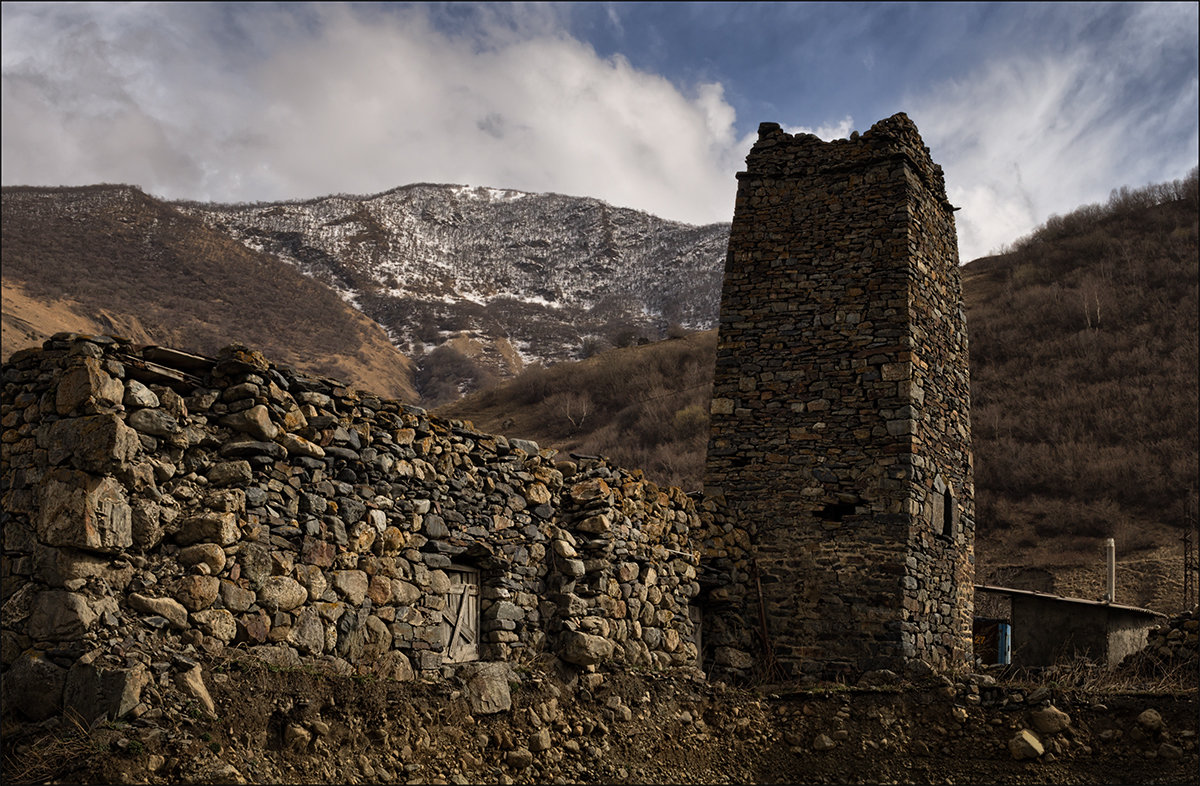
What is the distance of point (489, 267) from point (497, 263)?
166 cm

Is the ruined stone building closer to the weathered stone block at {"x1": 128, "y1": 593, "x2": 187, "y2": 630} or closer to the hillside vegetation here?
the weathered stone block at {"x1": 128, "y1": 593, "x2": 187, "y2": 630}

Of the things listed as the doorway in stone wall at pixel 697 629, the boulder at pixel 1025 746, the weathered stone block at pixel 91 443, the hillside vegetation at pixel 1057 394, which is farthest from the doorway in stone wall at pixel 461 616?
the hillside vegetation at pixel 1057 394

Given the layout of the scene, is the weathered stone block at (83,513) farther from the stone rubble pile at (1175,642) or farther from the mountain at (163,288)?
the mountain at (163,288)

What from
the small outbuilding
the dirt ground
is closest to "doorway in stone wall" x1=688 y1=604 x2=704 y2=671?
the dirt ground

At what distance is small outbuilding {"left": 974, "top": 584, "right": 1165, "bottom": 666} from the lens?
1362 centimetres

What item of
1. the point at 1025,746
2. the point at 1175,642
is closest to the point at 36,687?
the point at 1025,746

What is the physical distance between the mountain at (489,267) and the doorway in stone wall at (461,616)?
1736 inches

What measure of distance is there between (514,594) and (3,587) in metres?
3.96

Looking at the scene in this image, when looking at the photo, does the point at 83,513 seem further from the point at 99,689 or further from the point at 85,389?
the point at 99,689

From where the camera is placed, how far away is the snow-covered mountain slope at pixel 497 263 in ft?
217

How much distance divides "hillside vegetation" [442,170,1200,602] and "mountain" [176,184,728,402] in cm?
1071

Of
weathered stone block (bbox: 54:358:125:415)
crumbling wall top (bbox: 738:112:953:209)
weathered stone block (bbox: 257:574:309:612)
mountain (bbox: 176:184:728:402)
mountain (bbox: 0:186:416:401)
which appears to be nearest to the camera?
weathered stone block (bbox: 54:358:125:415)

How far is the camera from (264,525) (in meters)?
6.93

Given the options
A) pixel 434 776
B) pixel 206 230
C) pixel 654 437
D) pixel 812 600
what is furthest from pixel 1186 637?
pixel 206 230
